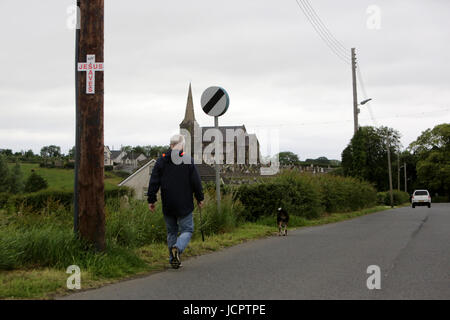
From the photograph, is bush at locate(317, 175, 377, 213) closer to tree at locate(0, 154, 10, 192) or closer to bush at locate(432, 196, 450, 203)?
bush at locate(432, 196, 450, 203)

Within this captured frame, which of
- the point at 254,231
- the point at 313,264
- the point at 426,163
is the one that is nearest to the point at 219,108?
the point at 254,231

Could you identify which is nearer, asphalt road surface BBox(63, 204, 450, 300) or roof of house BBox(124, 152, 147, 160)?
asphalt road surface BBox(63, 204, 450, 300)

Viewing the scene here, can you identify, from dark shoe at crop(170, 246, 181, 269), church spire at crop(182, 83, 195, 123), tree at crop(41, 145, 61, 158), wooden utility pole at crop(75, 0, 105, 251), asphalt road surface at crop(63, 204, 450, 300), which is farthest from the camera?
tree at crop(41, 145, 61, 158)

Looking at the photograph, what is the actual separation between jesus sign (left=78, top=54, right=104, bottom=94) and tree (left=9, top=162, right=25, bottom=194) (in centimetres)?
7165

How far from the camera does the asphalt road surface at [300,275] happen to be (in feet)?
17.1

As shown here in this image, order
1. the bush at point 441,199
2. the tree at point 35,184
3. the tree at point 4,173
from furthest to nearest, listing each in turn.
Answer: the bush at point 441,199
the tree at point 4,173
the tree at point 35,184

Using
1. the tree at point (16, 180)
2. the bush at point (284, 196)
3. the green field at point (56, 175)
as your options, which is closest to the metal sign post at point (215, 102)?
the bush at point (284, 196)

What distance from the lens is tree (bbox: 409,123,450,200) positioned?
8434 cm

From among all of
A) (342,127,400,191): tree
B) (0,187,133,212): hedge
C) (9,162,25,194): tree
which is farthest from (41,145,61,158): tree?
(0,187,133,212): hedge

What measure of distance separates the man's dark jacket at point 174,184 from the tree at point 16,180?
71722mm

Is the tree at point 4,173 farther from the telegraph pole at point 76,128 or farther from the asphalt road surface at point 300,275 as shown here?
the telegraph pole at point 76,128

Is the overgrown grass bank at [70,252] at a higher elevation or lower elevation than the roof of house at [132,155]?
lower

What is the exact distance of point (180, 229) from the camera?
7227 mm

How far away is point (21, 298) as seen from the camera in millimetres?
4906
